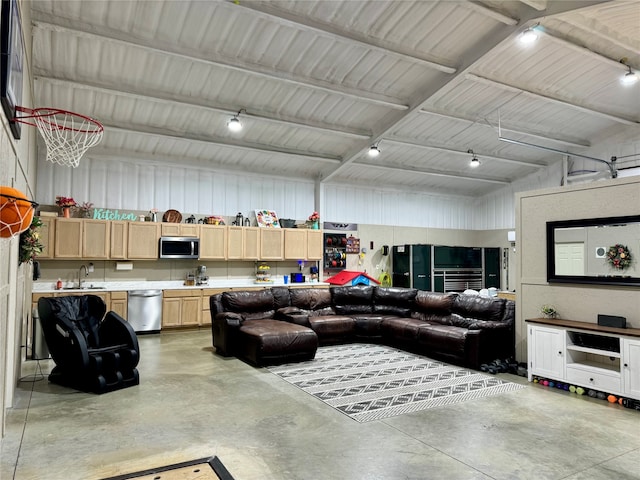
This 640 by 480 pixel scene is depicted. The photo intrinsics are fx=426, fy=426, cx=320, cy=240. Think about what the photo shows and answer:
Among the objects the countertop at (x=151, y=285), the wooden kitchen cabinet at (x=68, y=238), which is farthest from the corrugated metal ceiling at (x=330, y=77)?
the countertop at (x=151, y=285)

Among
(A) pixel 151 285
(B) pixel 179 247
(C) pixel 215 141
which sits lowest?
(A) pixel 151 285

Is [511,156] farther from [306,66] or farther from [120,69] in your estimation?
[120,69]

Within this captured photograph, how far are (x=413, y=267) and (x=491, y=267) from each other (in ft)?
9.24

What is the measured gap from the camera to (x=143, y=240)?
789 centimetres

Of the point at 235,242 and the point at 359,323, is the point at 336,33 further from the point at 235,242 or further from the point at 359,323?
the point at 235,242

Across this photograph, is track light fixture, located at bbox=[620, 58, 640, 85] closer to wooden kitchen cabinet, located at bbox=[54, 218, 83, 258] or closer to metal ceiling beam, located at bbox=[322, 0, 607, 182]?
metal ceiling beam, located at bbox=[322, 0, 607, 182]

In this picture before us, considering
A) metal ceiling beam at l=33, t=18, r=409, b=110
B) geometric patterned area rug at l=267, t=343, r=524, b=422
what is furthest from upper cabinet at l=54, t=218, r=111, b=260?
geometric patterned area rug at l=267, t=343, r=524, b=422

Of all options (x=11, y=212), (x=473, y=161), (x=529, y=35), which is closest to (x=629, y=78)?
(x=529, y=35)

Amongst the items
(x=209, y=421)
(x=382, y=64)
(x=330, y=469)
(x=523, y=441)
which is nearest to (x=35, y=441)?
(x=209, y=421)

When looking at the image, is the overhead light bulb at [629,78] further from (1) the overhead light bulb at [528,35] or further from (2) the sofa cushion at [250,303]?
(2) the sofa cushion at [250,303]

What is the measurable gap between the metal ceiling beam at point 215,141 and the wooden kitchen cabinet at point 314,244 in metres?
1.66

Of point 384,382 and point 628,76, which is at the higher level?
→ point 628,76

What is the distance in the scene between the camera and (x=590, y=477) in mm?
2652

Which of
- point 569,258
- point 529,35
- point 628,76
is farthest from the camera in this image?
point 628,76
